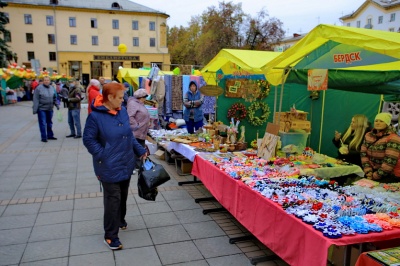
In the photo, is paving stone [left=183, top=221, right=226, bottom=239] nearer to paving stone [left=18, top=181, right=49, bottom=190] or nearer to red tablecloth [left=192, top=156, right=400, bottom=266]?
red tablecloth [left=192, top=156, right=400, bottom=266]

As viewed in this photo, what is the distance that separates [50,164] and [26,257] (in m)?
3.86

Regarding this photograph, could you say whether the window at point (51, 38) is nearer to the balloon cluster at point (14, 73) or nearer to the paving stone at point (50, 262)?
the balloon cluster at point (14, 73)

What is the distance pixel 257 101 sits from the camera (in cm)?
740

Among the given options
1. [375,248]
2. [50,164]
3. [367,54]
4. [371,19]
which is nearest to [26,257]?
[375,248]

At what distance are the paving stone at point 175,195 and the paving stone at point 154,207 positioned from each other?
0.23 m

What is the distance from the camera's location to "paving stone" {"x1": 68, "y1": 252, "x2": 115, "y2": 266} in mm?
3096

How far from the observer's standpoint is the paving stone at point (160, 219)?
4.01 meters

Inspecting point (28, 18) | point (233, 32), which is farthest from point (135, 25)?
point (233, 32)

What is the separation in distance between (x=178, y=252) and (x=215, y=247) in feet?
1.36

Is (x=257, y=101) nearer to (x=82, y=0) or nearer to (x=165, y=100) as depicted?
(x=165, y=100)

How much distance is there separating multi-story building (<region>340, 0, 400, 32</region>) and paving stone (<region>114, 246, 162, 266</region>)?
50.1 meters

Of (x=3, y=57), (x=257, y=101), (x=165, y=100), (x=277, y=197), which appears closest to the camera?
(x=277, y=197)

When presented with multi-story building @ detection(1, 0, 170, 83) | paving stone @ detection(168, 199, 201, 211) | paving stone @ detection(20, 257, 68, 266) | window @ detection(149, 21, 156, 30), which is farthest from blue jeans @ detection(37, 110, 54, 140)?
window @ detection(149, 21, 156, 30)

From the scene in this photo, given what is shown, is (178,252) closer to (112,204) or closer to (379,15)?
(112,204)
